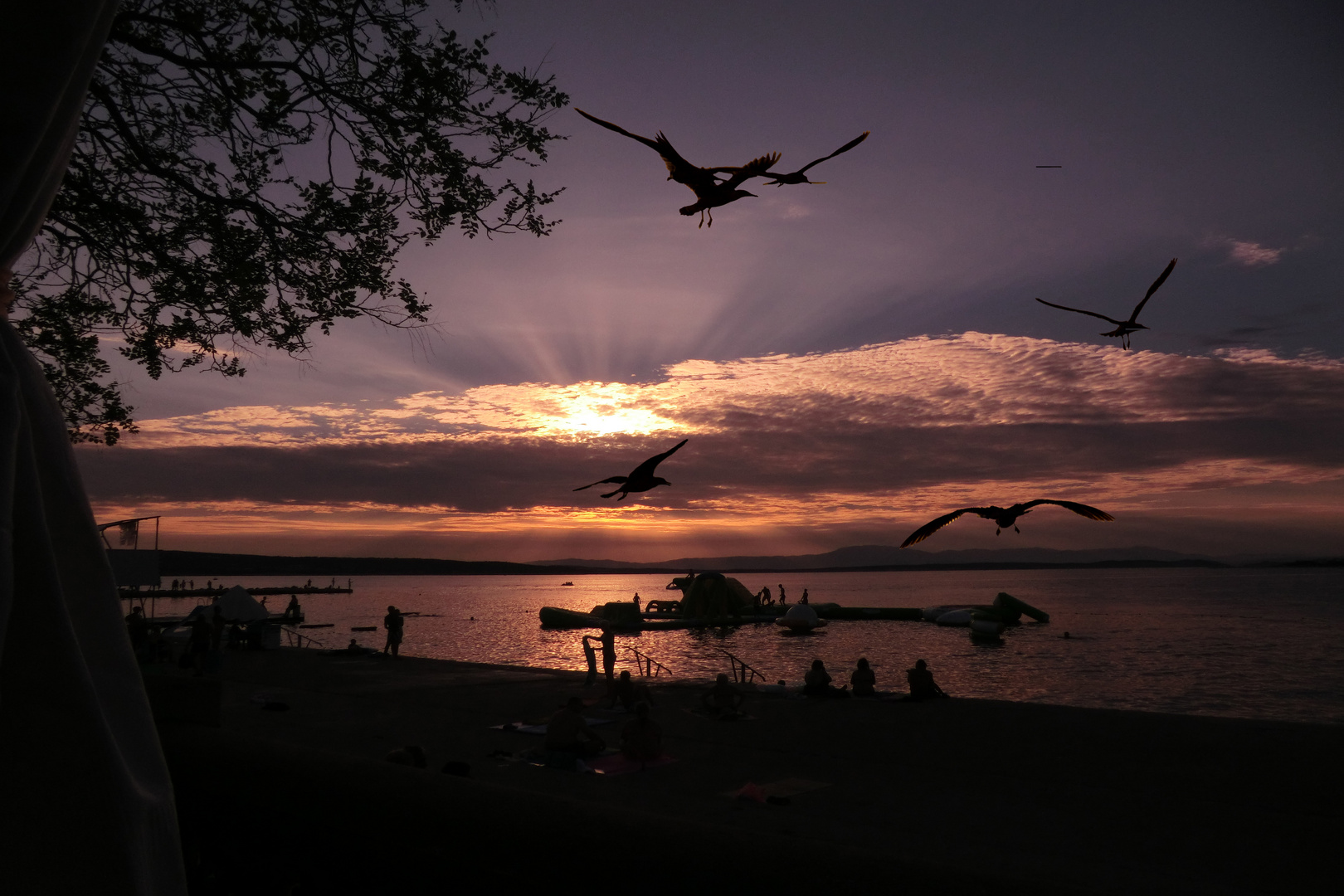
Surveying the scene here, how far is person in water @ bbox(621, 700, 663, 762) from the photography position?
436 inches

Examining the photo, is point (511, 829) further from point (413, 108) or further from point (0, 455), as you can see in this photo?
point (413, 108)

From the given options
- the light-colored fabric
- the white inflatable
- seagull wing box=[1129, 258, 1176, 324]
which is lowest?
the white inflatable

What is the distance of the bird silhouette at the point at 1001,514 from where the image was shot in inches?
263

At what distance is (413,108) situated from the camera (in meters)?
7.89

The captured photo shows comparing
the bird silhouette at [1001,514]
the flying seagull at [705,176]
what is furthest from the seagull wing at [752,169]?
the bird silhouette at [1001,514]

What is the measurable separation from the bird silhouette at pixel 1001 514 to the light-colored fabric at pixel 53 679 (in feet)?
18.3

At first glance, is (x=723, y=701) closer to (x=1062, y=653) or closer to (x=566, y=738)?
(x=566, y=738)

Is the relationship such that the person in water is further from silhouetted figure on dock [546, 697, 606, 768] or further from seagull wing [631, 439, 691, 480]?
seagull wing [631, 439, 691, 480]

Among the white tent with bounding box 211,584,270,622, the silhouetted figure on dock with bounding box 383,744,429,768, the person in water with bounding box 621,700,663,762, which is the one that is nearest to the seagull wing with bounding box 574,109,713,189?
the silhouetted figure on dock with bounding box 383,744,429,768

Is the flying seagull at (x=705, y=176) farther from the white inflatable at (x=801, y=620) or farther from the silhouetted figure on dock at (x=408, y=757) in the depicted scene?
the white inflatable at (x=801, y=620)

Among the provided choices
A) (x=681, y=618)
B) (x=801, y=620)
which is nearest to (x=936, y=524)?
(x=801, y=620)

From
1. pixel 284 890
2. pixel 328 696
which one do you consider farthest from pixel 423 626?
pixel 284 890

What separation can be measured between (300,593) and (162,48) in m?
195

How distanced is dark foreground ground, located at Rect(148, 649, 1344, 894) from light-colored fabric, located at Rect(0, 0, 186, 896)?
0.52 metres
